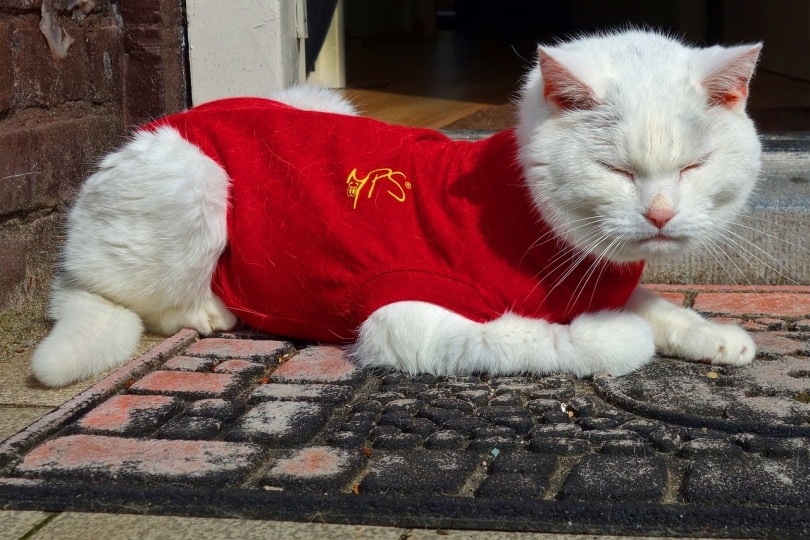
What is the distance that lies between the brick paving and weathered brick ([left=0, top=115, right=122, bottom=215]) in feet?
2.19

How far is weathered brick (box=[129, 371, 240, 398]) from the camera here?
232cm

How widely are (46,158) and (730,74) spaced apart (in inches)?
75.9

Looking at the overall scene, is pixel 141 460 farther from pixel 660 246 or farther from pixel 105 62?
pixel 105 62

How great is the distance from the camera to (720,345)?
2422 millimetres

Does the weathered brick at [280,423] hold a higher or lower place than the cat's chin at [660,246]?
lower

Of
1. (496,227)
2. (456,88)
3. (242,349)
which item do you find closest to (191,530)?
(242,349)

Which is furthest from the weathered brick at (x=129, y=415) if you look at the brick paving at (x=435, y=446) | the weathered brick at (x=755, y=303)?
the weathered brick at (x=755, y=303)

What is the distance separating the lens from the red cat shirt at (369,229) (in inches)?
94.0

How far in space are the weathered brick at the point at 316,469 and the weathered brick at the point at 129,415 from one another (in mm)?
377

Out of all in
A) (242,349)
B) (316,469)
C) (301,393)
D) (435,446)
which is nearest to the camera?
(316,469)

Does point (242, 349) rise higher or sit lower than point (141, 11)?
lower

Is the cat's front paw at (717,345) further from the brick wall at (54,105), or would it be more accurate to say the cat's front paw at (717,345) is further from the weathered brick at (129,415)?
the brick wall at (54,105)

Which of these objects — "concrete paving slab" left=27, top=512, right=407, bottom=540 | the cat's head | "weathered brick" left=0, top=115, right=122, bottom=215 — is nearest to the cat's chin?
the cat's head

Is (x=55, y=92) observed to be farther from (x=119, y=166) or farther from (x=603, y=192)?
(x=603, y=192)
